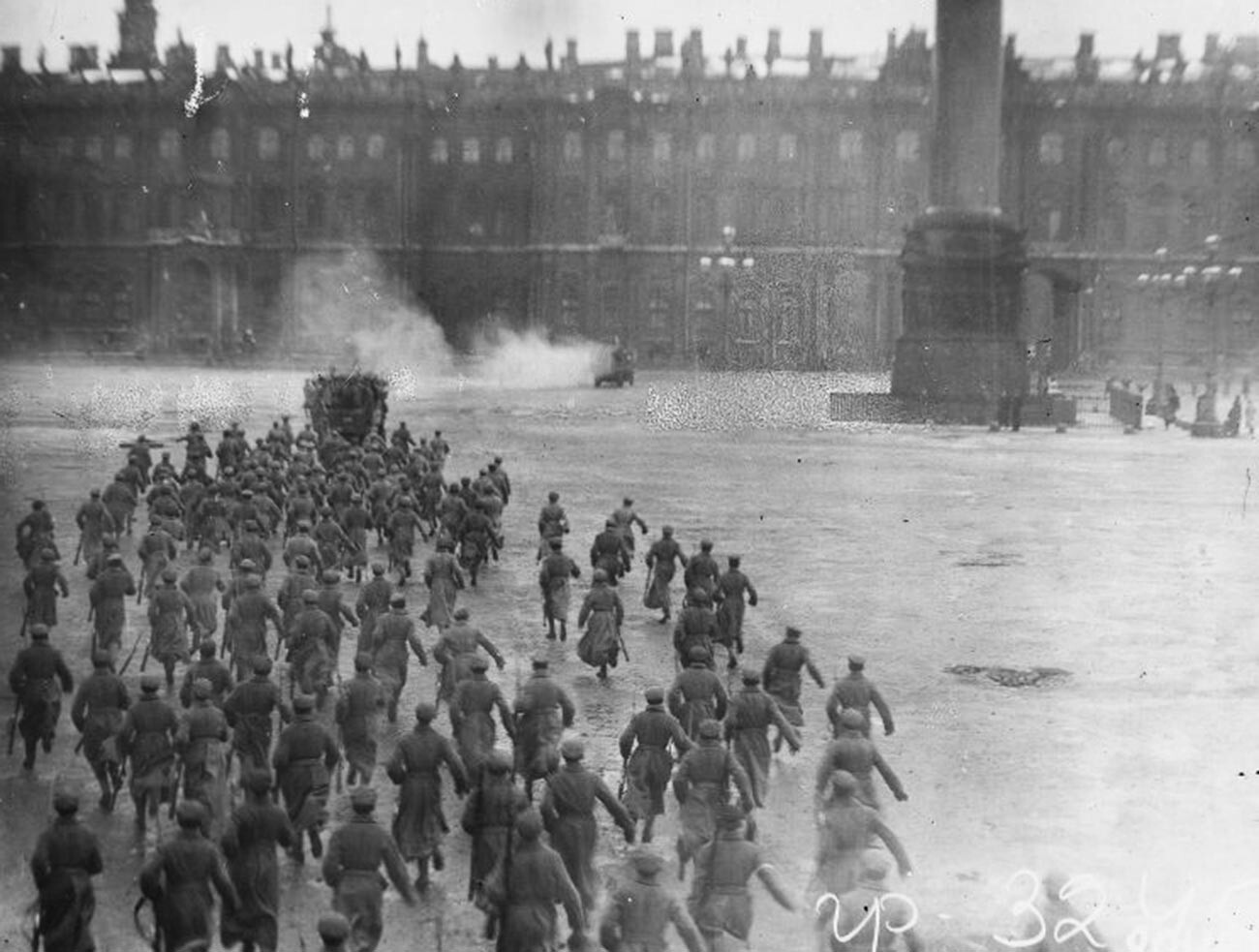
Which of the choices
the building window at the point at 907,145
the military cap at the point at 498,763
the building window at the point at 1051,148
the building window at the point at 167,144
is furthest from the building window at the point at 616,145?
the military cap at the point at 498,763

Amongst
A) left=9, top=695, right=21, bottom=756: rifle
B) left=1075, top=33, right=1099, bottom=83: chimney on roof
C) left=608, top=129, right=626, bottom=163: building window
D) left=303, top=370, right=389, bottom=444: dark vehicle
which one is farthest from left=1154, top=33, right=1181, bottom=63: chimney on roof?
left=9, top=695, right=21, bottom=756: rifle

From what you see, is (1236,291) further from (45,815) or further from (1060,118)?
(45,815)

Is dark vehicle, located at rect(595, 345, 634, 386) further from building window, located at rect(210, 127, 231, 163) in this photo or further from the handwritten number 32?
the handwritten number 32

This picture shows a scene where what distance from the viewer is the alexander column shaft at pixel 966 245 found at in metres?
32.1

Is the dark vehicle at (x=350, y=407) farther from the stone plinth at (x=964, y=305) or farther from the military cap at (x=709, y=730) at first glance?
the military cap at (x=709, y=730)

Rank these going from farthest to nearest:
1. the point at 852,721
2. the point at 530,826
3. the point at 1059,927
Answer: the point at 852,721 < the point at 530,826 < the point at 1059,927

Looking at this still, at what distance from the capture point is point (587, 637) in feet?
36.6

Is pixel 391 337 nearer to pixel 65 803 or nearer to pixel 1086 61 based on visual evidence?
pixel 1086 61

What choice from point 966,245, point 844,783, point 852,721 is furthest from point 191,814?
point 966,245

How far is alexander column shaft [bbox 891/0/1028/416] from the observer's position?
105 feet

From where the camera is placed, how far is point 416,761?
7602mm

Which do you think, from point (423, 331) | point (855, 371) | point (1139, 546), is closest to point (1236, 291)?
point (855, 371)

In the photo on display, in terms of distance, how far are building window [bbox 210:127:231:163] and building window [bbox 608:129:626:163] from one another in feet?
57.0

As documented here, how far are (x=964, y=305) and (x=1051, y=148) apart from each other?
36088 mm
